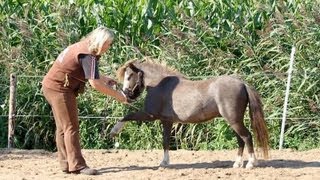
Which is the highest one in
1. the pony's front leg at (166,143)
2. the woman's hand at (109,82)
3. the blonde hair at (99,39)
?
the blonde hair at (99,39)

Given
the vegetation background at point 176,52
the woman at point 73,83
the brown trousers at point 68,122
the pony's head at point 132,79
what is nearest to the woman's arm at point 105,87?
the woman at point 73,83

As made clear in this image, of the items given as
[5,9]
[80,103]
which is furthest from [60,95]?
[5,9]

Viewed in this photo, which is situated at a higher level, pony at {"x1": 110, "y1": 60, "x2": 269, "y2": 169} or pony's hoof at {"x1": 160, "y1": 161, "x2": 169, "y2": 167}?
pony at {"x1": 110, "y1": 60, "x2": 269, "y2": 169}

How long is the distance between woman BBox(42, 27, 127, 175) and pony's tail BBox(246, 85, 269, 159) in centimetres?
155

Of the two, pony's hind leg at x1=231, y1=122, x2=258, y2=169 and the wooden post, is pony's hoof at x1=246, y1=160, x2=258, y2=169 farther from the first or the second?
the wooden post

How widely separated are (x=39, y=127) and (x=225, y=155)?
11.1 feet

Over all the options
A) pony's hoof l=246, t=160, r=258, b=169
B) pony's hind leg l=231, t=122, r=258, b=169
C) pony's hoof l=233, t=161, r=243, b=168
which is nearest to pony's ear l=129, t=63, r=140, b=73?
pony's hind leg l=231, t=122, r=258, b=169

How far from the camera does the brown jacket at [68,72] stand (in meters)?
8.45

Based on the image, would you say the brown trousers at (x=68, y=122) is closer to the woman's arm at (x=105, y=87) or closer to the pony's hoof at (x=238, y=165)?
the woman's arm at (x=105, y=87)

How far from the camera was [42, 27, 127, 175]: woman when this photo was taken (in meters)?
8.32

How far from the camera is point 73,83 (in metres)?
8.59

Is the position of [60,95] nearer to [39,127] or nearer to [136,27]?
[39,127]

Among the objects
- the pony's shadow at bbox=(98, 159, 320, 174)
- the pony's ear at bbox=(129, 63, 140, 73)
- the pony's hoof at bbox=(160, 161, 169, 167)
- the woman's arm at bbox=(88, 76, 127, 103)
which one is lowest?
the pony's shadow at bbox=(98, 159, 320, 174)

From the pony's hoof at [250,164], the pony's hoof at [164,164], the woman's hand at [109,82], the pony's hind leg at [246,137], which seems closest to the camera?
the woman's hand at [109,82]
